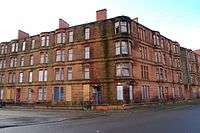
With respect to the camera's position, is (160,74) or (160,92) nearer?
(160,92)

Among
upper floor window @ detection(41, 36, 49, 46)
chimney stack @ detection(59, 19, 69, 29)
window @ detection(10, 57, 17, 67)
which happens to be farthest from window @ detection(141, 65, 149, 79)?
window @ detection(10, 57, 17, 67)

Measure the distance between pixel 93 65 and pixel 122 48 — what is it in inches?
216

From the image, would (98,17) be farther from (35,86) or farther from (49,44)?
(35,86)

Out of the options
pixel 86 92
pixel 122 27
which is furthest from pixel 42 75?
pixel 122 27

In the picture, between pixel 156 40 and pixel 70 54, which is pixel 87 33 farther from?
pixel 156 40

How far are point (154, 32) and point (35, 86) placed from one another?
79.3 ft

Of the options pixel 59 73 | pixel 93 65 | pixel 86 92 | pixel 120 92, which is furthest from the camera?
pixel 59 73

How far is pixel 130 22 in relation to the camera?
39.1m

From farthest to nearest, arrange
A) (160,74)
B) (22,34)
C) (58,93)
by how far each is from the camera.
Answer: (22,34) → (160,74) → (58,93)

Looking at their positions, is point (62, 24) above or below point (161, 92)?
above

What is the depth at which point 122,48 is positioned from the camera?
123 ft

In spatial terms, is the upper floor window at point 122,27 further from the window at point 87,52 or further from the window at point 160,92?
the window at point 160,92

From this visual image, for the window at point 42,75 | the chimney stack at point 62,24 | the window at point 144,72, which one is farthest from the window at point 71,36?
the window at point 144,72

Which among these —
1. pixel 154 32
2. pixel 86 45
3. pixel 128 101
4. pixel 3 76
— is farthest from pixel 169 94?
pixel 3 76
